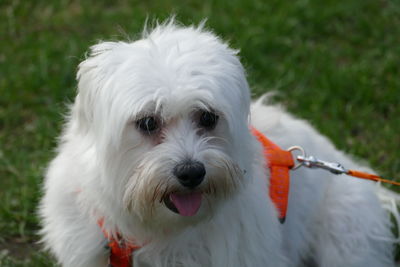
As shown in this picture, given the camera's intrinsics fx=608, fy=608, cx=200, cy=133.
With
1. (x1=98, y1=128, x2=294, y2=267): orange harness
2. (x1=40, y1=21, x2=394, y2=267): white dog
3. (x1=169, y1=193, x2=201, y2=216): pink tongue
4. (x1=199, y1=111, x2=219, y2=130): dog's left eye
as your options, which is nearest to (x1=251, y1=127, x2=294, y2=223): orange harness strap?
(x1=98, y1=128, x2=294, y2=267): orange harness

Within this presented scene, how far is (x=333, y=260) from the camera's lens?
141 inches

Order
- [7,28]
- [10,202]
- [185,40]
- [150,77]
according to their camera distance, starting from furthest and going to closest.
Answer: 1. [7,28]
2. [10,202]
3. [185,40]
4. [150,77]

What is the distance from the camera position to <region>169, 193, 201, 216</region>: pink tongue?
2676 mm

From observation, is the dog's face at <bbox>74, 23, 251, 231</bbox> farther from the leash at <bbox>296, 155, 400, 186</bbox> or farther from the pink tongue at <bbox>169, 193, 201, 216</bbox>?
A: the leash at <bbox>296, 155, 400, 186</bbox>

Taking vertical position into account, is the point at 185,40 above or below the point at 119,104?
above

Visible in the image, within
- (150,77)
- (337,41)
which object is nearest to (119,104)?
(150,77)

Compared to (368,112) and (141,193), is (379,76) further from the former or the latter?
(141,193)

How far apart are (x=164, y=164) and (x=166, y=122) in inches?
7.7

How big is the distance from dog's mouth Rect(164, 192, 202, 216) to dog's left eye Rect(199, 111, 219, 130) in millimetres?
304

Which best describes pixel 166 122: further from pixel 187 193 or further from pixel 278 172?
pixel 278 172

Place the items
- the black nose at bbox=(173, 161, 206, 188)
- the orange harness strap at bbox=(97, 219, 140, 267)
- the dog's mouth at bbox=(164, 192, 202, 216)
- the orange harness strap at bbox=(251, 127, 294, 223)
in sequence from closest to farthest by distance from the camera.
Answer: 1. the black nose at bbox=(173, 161, 206, 188)
2. the dog's mouth at bbox=(164, 192, 202, 216)
3. the orange harness strap at bbox=(97, 219, 140, 267)
4. the orange harness strap at bbox=(251, 127, 294, 223)

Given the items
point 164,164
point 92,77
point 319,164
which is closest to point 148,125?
point 164,164

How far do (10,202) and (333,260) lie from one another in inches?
86.0

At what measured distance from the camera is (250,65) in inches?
215
